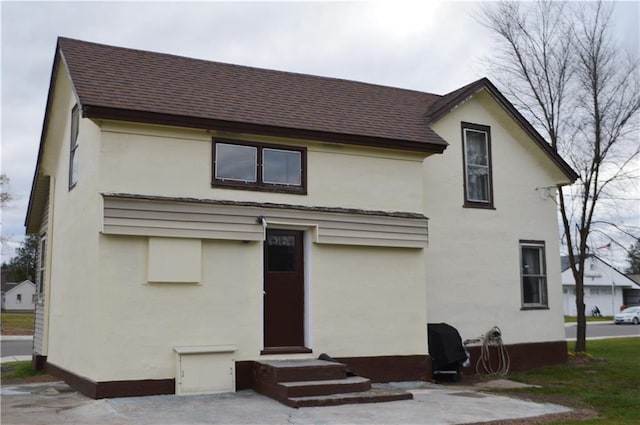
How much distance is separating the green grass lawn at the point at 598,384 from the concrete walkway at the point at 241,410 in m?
0.80

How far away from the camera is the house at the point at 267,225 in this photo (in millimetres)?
10172

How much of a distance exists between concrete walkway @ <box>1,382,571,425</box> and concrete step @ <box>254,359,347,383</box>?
35 cm

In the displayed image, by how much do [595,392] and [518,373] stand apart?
2554 millimetres

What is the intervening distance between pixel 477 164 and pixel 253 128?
609 cm

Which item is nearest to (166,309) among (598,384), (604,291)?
(598,384)

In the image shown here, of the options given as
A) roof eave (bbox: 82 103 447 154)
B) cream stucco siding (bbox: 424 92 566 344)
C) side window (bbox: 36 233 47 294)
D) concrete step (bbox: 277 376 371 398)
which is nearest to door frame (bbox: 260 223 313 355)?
concrete step (bbox: 277 376 371 398)

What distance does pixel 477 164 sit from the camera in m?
15.0

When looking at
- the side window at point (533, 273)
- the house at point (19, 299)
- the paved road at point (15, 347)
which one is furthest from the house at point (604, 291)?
the house at point (19, 299)

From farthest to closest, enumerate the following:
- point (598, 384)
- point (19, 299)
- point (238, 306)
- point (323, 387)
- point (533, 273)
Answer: point (19, 299) → point (533, 273) → point (598, 384) → point (238, 306) → point (323, 387)

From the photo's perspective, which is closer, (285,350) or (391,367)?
(285,350)

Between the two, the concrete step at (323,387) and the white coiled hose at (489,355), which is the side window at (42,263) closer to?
the concrete step at (323,387)

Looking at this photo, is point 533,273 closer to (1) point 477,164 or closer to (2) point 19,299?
(1) point 477,164

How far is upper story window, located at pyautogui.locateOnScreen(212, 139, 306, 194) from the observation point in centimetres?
1116

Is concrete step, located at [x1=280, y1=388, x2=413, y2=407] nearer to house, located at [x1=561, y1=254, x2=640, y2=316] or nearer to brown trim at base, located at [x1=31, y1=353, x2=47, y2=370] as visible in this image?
brown trim at base, located at [x1=31, y1=353, x2=47, y2=370]
